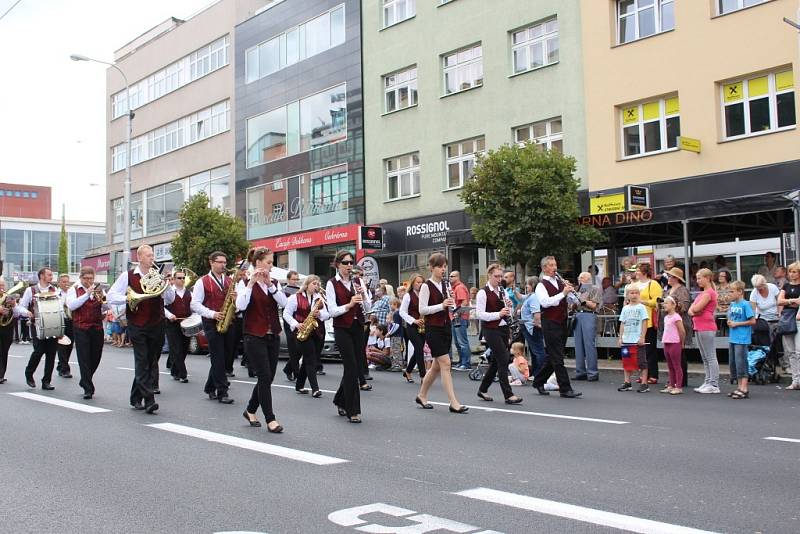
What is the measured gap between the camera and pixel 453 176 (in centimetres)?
2719

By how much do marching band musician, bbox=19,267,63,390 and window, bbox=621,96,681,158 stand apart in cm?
1448

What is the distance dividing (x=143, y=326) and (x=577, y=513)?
665 cm

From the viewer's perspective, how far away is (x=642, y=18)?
872 inches

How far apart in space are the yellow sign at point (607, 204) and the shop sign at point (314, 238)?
9912 mm

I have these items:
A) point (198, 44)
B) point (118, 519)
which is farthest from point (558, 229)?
point (198, 44)

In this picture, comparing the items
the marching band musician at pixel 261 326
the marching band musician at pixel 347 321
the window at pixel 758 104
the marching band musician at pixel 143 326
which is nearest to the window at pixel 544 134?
the window at pixel 758 104

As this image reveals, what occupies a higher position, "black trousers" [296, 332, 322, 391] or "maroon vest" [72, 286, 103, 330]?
"maroon vest" [72, 286, 103, 330]

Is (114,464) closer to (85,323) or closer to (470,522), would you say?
(470,522)

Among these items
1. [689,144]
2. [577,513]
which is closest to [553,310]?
[577,513]

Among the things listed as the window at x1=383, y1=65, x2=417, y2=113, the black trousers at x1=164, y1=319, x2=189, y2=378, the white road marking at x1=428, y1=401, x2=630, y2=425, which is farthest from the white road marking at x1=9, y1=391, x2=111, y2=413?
the window at x1=383, y1=65, x2=417, y2=113

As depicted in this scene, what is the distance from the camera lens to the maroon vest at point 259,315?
8.95 m

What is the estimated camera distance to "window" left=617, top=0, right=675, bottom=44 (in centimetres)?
2159

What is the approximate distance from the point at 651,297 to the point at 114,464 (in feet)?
28.9

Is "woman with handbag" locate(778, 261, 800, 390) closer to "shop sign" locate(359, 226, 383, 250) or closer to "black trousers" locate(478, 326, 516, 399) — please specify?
"black trousers" locate(478, 326, 516, 399)
